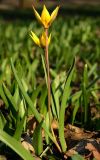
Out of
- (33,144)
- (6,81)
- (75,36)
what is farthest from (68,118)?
(75,36)

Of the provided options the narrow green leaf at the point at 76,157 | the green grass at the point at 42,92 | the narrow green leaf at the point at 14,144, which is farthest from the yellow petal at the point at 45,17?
the narrow green leaf at the point at 76,157

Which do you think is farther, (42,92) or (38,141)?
(42,92)

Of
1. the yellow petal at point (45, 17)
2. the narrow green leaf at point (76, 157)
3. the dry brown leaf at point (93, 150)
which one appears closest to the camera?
the yellow petal at point (45, 17)

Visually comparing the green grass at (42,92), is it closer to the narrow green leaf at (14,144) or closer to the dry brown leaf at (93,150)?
the narrow green leaf at (14,144)

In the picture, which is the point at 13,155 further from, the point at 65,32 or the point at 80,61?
the point at 65,32

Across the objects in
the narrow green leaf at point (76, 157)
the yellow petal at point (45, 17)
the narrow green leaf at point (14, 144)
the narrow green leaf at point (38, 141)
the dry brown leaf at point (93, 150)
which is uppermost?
the yellow petal at point (45, 17)

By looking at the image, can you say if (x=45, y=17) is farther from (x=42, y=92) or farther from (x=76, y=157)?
(x=42, y=92)

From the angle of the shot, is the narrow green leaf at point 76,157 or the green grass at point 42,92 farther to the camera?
the green grass at point 42,92

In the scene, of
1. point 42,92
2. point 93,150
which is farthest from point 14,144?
point 42,92

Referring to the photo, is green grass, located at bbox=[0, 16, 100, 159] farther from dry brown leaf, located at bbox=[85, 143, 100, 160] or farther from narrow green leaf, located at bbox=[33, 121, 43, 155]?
dry brown leaf, located at bbox=[85, 143, 100, 160]
